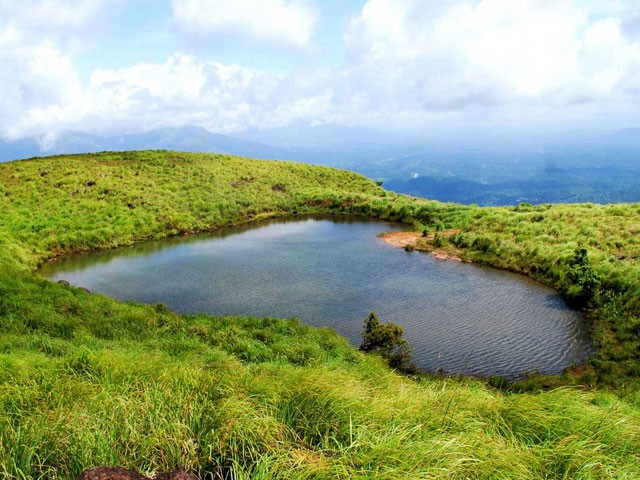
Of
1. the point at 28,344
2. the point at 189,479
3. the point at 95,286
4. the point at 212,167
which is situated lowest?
the point at 95,286

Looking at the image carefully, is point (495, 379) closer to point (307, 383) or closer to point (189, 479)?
point (307, 383)

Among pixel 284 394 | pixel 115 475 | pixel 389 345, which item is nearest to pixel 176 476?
pixel 115 475

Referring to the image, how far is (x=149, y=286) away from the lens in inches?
853

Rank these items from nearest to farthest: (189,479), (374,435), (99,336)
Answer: (189,479) → (374,435) → (99,336)

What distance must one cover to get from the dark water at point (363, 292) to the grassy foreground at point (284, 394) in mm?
1737

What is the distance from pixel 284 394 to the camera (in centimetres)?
476

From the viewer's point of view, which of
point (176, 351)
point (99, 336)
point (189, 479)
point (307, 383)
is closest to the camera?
point (189, 479)

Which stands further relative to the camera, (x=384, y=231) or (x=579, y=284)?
(x=384, y=231)

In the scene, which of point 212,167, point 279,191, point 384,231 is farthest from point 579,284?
point 212,167

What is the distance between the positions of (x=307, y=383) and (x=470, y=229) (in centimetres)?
2946

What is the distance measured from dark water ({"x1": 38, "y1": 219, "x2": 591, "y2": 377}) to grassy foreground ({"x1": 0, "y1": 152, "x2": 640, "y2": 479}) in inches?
68.4

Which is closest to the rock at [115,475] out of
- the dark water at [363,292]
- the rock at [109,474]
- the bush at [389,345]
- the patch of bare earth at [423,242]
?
the rock at [109,474]

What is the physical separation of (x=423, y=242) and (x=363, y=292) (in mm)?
11857

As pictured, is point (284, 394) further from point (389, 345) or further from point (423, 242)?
point (423, 242)
